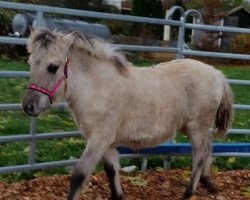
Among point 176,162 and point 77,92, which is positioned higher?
point 77,92

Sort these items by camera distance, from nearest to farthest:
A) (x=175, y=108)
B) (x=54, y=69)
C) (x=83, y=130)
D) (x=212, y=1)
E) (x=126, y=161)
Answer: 1. (x=54, y=69)
2. (x=83, y=130)
3. (x=175, y=108)
4. (x=126, y=161)
5. (x=212, y=1)

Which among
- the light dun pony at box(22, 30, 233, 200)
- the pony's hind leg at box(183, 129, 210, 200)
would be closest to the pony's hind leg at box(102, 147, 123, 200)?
the light dun pony at box(22, 30, 233, 200)

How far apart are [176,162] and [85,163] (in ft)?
7.90

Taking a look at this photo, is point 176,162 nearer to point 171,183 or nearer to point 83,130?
point 171,183

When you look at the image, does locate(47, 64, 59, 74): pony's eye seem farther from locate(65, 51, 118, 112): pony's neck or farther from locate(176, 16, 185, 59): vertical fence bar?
locate(176, 16, 185, 59): vertical fence bar

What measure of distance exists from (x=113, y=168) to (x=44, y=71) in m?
1.21

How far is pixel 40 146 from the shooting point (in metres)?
6.61

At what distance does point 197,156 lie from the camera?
17.4 feet

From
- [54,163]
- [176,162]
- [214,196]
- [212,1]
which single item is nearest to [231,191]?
[214,196]

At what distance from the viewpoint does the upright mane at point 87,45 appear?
167 inches

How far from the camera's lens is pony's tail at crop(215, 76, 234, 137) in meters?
5.46

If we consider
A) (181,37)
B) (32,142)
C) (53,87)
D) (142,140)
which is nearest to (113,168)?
(142,140)

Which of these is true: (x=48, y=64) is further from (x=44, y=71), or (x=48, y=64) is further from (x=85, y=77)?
(x=85, y=77)

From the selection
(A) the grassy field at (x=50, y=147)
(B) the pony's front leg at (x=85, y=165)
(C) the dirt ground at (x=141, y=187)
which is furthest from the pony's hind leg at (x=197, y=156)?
(A) the grassy field at (x=50, y=147)
